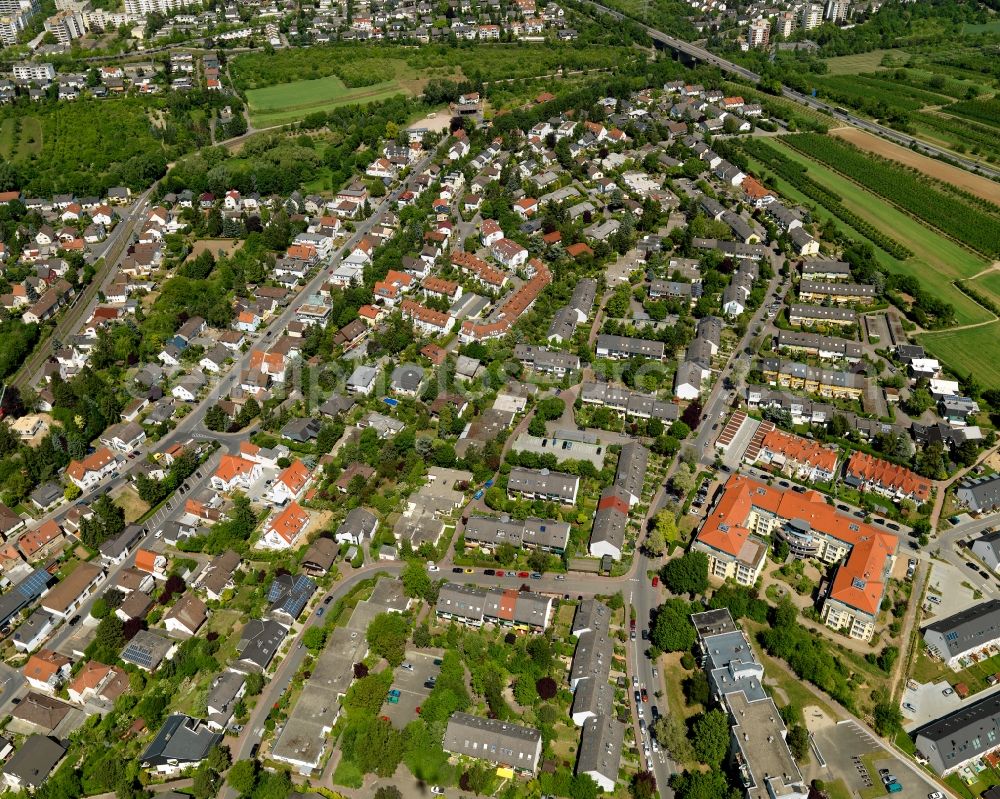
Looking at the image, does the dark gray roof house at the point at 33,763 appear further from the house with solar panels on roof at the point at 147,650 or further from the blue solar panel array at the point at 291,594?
the blue solar panel array at the point at 291,594

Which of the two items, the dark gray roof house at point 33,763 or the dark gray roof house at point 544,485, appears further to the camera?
the dark gray roof house at point 544,485

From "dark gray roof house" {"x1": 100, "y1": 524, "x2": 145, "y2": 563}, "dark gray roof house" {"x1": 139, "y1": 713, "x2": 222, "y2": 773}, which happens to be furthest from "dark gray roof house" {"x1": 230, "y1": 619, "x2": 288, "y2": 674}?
"dark gray roof house" {"x1": 100, "y1": 524, "x2": 145, "y2": 563}

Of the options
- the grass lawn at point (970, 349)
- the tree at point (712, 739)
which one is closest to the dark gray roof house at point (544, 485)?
the tree at point (712, 739)

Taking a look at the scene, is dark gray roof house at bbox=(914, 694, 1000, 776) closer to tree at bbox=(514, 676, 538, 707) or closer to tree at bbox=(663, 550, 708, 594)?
tree at bbox=(663, 550, 708, 594)

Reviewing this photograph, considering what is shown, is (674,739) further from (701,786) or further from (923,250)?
(923,250)

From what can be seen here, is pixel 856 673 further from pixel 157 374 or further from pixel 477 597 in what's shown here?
pixel 157 374

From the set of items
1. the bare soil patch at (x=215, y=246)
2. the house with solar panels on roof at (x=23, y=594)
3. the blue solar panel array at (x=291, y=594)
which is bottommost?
the house with solar panels on roof at (x=23, y=594)

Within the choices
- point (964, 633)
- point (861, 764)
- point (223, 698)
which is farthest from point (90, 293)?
point (964, 633)

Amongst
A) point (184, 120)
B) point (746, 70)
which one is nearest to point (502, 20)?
point (746, 70)
